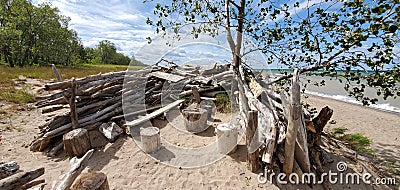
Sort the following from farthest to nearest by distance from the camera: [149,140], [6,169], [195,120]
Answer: [195,120], [149,140], [6,169]

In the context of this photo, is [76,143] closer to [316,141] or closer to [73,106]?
[73,106]

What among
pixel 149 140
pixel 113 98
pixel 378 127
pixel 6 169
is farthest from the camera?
pixel 378 127

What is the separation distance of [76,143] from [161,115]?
2647 mm

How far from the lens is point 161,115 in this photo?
6430mm

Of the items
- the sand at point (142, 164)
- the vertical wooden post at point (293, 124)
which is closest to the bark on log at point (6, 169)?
the sand at point (142, 164)

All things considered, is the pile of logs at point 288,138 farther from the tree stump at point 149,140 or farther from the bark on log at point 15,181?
the bark on log at point 15,181

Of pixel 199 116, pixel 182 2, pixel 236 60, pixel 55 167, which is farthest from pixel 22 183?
pixel 236 60

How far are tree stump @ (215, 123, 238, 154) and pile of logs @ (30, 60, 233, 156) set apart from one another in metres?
2.45

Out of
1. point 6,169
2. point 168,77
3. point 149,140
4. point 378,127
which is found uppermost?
point 168,77

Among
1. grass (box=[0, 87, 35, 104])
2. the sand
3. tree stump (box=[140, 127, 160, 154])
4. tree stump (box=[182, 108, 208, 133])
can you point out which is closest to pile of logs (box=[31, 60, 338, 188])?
the sand

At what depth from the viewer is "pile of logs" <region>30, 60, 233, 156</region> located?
4914mm

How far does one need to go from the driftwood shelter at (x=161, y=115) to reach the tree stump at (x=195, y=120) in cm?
3

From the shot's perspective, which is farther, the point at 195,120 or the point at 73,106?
the point at 195,120

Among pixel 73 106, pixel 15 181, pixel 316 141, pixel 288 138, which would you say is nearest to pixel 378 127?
pixel 316 141
